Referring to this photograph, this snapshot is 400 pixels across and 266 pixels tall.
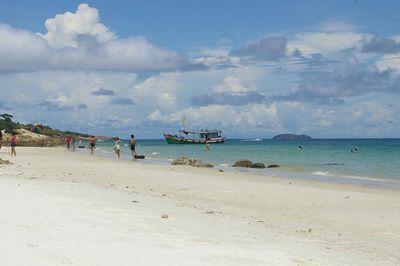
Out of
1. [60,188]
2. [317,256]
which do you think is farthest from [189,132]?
[317,256]

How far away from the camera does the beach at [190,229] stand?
26.0ft

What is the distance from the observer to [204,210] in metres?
14.5

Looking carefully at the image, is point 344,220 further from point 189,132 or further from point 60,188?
point 189,132

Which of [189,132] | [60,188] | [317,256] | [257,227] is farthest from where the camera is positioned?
[189,132]

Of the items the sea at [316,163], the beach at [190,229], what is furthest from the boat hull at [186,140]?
the beach at [190,229]

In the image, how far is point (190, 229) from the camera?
1073 centimetres

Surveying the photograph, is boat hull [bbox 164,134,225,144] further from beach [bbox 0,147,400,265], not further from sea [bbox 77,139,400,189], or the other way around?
beach [bbox 0,147,400,265]

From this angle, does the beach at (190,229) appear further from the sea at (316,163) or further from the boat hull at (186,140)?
the boat hull at (186,140)

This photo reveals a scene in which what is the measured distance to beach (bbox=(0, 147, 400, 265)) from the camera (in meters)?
7.92

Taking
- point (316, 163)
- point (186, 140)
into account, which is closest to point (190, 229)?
point (316, 163)

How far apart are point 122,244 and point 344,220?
7.56 metres

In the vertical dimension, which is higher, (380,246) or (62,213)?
(62,213)

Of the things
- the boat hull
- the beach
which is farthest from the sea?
the boat hull

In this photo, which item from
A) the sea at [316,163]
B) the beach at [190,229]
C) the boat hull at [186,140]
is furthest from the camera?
the boat hull at [186,140]
